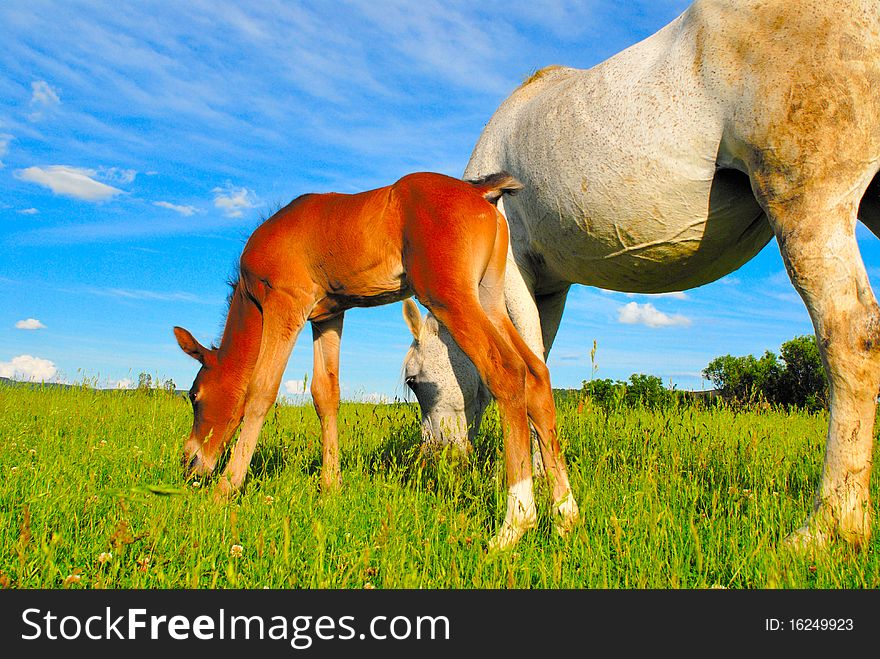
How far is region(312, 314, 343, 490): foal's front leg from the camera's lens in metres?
5.05

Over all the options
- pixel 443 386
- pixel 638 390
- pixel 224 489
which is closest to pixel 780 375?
pixel 638 390

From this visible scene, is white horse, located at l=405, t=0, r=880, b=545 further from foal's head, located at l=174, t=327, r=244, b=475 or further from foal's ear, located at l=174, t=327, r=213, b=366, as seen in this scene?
foal's ear, located at l=174, t=327, r=213, b=366

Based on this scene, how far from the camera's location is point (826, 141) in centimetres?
364

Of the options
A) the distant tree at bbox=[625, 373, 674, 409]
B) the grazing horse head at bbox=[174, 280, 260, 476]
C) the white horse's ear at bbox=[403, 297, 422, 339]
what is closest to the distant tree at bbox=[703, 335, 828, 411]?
the distant tree at bbox=[625, 373, 674, 409]

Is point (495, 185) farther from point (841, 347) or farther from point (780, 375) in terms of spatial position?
point (780, 375)

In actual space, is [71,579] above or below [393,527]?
below

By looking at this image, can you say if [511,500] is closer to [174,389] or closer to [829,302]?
[829,302]

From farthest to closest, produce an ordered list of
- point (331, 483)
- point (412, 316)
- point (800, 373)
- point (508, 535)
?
point (800, 373), point (412, 316), point (331, 483), point (508, 535)

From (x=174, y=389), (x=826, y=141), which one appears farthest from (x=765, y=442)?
(x=174, y=389)

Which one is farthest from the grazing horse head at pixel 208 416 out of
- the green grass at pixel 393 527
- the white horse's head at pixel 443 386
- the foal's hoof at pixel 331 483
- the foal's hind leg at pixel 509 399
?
the foal's hind leg at pixel 509 399

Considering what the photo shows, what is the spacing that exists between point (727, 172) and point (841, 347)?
1322mm

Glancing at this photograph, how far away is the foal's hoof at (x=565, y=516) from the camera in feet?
12.0

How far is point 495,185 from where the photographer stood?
4469 mm

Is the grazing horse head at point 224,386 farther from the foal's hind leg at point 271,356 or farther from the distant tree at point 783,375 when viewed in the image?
the distant tree at point 783,375
